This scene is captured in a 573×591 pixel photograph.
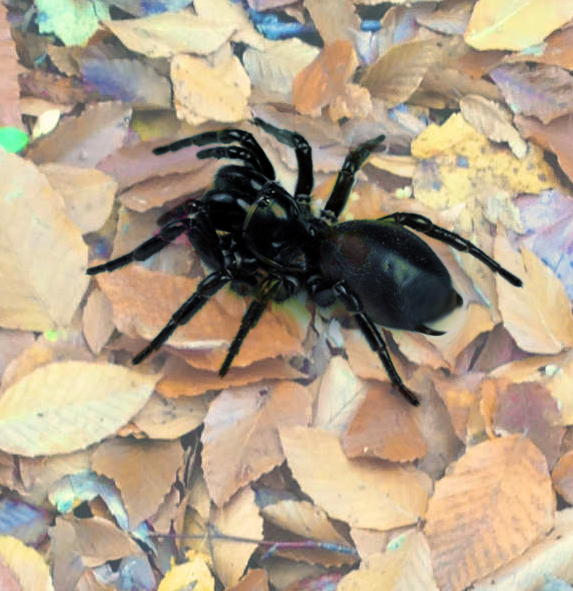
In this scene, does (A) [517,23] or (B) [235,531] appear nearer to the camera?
(B) [235,531]

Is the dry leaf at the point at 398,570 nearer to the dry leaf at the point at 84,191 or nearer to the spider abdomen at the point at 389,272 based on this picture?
the spider abdomen at the point at 389,272

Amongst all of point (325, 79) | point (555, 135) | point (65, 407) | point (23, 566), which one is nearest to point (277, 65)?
point (325, 79)

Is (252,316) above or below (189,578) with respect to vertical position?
above

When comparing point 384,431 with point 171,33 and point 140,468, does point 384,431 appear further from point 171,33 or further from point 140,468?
point 171,33

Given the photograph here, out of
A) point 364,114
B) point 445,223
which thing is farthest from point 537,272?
point 364,114

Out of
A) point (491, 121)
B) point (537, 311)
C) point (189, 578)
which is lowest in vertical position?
point (189, 578)

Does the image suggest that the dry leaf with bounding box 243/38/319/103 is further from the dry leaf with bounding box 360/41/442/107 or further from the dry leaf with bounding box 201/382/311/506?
the dry leaf with bounding box 201/382/311/506
